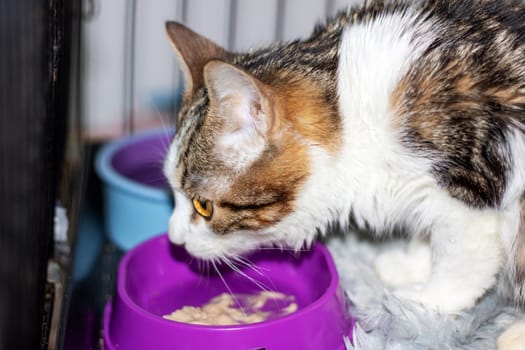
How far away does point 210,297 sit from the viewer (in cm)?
168

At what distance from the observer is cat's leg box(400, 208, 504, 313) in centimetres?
132

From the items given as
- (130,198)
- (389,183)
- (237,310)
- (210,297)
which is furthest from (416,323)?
(130,198)

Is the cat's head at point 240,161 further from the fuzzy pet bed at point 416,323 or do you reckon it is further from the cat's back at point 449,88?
the fuzzy pet bed at point 416,323

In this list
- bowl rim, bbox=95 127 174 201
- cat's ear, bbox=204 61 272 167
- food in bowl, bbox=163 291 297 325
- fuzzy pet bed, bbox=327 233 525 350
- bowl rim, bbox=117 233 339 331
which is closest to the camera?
cat's ear, bbox=204 61 272 167

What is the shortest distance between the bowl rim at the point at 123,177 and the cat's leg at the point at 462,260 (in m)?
0.75

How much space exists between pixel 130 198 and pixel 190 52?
564 millimetres

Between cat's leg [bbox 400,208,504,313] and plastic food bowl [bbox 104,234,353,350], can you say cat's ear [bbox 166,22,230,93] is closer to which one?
plastic food bowl [bbox 104,234,353,350]

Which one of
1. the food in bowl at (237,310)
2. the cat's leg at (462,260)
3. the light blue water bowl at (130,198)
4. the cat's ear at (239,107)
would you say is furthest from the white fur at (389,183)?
the light blue water bowl at (130,198)

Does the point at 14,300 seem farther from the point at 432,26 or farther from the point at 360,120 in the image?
the point at 432,26

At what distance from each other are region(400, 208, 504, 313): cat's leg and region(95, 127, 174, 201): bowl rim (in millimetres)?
753

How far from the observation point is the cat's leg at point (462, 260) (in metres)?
1.32

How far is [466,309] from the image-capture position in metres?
1.42

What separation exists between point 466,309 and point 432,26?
0.56m

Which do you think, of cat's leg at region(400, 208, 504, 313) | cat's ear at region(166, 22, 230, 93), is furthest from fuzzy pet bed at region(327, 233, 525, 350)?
cat's ear at region(166, 22, 230, 93)
